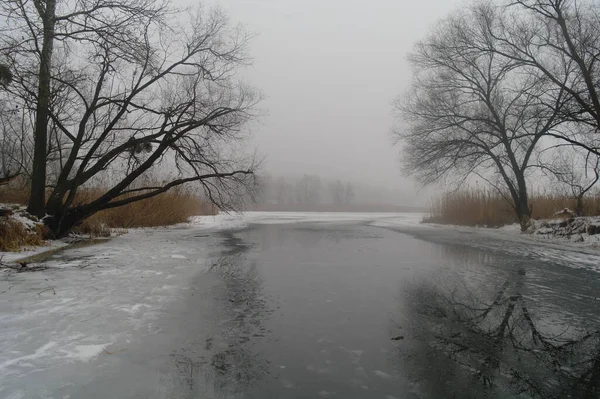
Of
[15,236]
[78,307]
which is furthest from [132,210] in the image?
[78,307]

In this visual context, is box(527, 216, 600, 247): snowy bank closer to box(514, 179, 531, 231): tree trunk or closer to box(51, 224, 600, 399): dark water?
box(514, 179, 531, 231): tree trunk

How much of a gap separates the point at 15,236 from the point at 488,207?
21962 millimetres

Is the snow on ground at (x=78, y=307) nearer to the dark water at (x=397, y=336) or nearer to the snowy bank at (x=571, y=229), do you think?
the dark water at (x=397, y=336)

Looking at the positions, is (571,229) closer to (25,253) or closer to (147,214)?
(25,253)

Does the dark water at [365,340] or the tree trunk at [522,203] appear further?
the tree trunk at [522,203]

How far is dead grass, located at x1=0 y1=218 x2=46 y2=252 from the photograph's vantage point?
30.0 feet

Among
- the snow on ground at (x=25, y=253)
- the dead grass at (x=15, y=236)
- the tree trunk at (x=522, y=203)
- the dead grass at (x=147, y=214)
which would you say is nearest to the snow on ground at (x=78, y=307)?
the snow on ground at (x=25, y=253)

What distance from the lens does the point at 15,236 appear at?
963 cm

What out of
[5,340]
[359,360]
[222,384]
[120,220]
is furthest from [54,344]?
[120,220]

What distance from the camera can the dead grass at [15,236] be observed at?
360 inches

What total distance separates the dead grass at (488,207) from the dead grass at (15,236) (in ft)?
65.5

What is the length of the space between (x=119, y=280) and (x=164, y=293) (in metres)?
1.29

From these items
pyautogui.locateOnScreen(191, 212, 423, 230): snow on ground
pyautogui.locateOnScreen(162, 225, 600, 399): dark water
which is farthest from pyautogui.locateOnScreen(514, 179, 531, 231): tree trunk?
pyautogui.locateOnScreen(162, 225, 600, 399): dark water

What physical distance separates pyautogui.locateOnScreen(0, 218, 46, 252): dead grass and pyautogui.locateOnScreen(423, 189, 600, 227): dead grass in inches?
786
